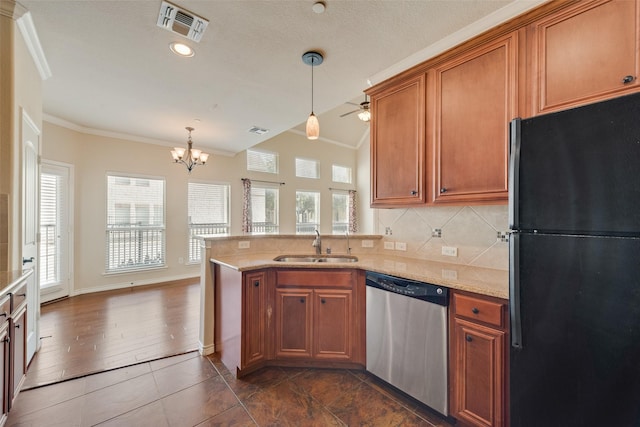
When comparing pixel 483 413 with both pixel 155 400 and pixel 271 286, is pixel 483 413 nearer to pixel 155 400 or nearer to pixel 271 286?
pixel 271 286

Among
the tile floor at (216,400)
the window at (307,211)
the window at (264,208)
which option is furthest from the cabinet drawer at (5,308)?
the window at (307,211)

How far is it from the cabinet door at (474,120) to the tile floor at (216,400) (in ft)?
5.13

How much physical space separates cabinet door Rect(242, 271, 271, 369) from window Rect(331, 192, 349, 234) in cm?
579

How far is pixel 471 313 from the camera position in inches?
62.0

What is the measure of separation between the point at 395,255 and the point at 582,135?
1.77m

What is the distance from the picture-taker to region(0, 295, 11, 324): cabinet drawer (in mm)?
1428

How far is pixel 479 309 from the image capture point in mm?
1539

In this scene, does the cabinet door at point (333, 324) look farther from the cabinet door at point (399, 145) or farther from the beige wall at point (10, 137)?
the beige wall at point (10, 137)

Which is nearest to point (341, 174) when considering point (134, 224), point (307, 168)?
point (307, 168)

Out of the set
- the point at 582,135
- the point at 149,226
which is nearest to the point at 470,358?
the point at 582,135

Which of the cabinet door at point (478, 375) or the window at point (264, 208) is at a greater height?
the window at point (264, 208)

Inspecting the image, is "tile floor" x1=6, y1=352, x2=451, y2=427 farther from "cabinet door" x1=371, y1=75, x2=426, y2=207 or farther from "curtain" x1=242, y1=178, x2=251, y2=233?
"curtain" x1=242, y1=178, x2=251, y2=233

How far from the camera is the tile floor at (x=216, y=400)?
5.70 feet

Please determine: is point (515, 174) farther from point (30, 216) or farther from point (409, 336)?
point (30, 216)
